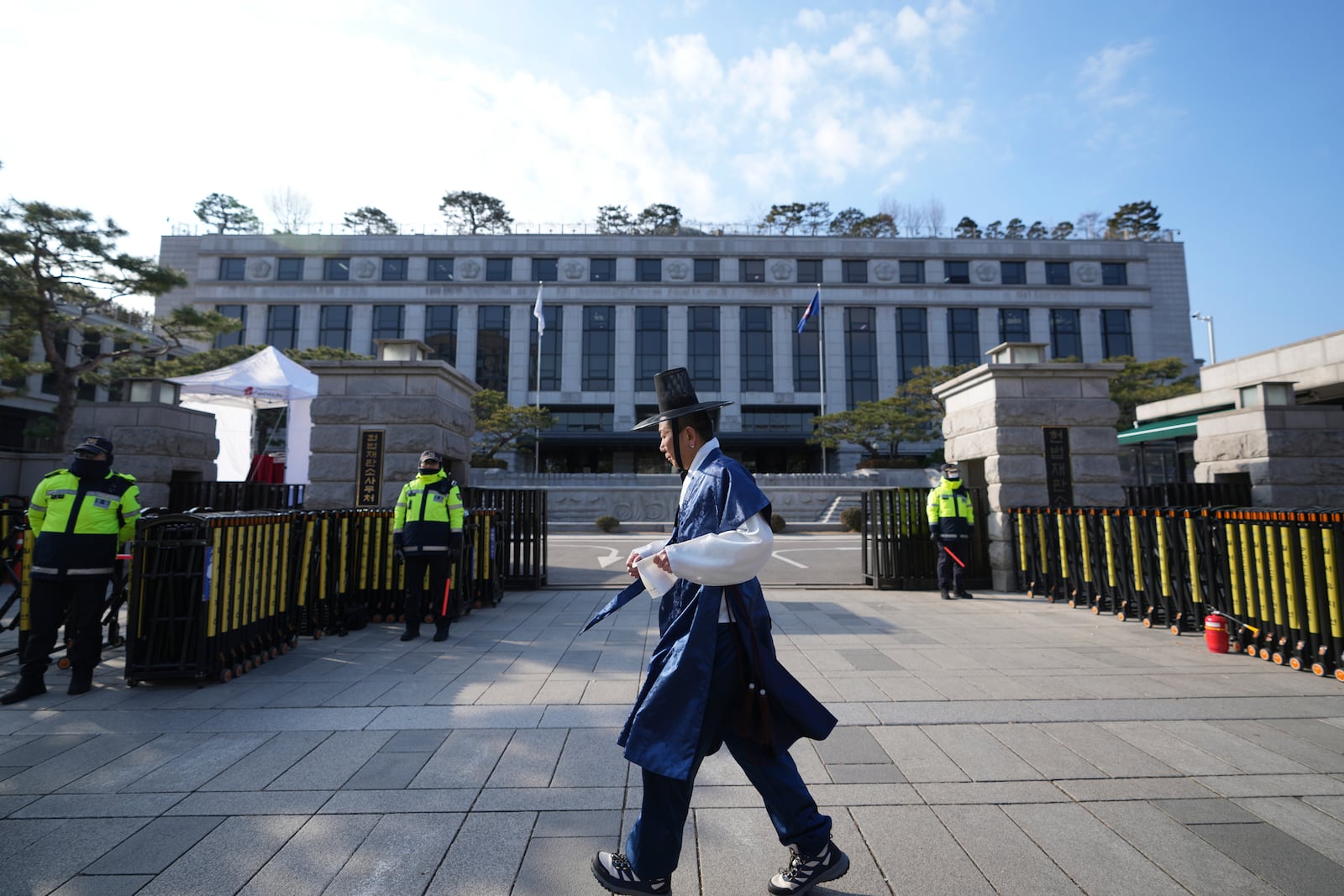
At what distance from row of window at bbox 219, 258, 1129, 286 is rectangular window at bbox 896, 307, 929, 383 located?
9.58ft

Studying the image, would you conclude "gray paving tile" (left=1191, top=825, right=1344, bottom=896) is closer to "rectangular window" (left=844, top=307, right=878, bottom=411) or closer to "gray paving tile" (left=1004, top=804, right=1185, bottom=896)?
"gray paving tile" (left=1004, top=804, right=1185, bottom=896)

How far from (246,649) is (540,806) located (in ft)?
13.1

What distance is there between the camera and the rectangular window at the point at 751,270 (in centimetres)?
4881

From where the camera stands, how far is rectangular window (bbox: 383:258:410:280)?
48156 millimetres

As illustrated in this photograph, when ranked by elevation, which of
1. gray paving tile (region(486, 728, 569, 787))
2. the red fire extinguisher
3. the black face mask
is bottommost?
gray paving tile (region(486, 728, 569, 787))

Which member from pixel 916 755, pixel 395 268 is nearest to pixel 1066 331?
pixel 395 268

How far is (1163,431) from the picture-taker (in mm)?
16203

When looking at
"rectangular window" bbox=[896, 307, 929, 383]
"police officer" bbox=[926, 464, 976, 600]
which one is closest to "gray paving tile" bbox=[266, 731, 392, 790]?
"police officer" bbox=[926, 464, 976, 600]

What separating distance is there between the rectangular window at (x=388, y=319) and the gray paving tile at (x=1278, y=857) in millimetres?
50531

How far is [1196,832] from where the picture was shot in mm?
2703

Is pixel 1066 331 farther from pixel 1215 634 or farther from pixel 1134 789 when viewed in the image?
pixel 1134 789

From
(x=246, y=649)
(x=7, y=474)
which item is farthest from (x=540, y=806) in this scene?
(x=7, y=474)

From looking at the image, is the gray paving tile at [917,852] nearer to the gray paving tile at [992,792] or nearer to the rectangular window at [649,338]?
the gray paving tile at [992,792]

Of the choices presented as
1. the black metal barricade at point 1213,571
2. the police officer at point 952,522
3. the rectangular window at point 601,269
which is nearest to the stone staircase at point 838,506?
the police officer at point 952,522
